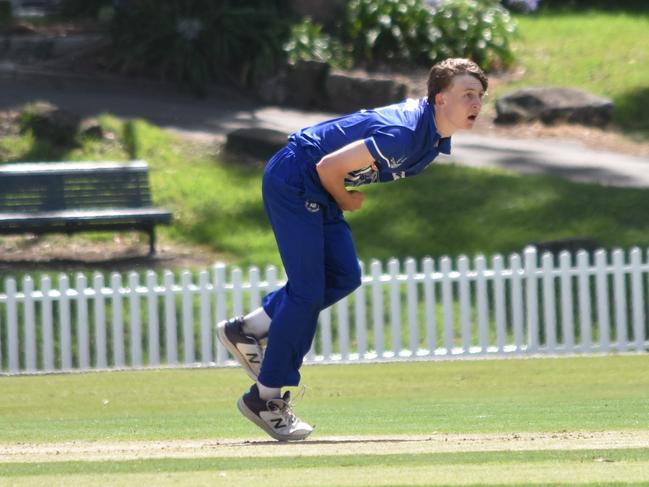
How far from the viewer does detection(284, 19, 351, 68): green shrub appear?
21906mm

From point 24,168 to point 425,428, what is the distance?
9029 millimetres

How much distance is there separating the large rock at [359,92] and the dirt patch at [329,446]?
14.3 metres

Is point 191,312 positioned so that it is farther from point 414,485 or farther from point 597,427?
point 414,485

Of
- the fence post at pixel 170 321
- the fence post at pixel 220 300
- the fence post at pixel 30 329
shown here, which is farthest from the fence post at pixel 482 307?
the fence post at pixel 30 329

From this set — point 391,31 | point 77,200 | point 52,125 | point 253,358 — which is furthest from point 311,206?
point 391,31

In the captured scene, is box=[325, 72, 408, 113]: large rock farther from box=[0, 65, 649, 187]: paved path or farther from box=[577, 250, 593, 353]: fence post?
box=[577, 250, 593, 353]: fence post

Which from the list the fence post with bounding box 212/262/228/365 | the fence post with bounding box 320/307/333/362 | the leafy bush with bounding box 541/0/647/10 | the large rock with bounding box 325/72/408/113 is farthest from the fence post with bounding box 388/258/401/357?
the leafy bush with bounding box 541/0/647/10

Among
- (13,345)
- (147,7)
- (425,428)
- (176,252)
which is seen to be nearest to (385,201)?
(176,252)

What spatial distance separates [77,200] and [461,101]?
9.51 meters

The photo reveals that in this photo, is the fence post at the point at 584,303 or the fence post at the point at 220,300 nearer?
the fence post at the point at 220,300

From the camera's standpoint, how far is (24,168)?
49.5 ft

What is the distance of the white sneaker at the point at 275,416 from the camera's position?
6.45m

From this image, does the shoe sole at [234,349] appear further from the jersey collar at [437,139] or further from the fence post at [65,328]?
the fence post at [65,328]

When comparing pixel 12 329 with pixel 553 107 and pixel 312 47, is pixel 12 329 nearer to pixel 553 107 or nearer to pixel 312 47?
pixel 553 107
